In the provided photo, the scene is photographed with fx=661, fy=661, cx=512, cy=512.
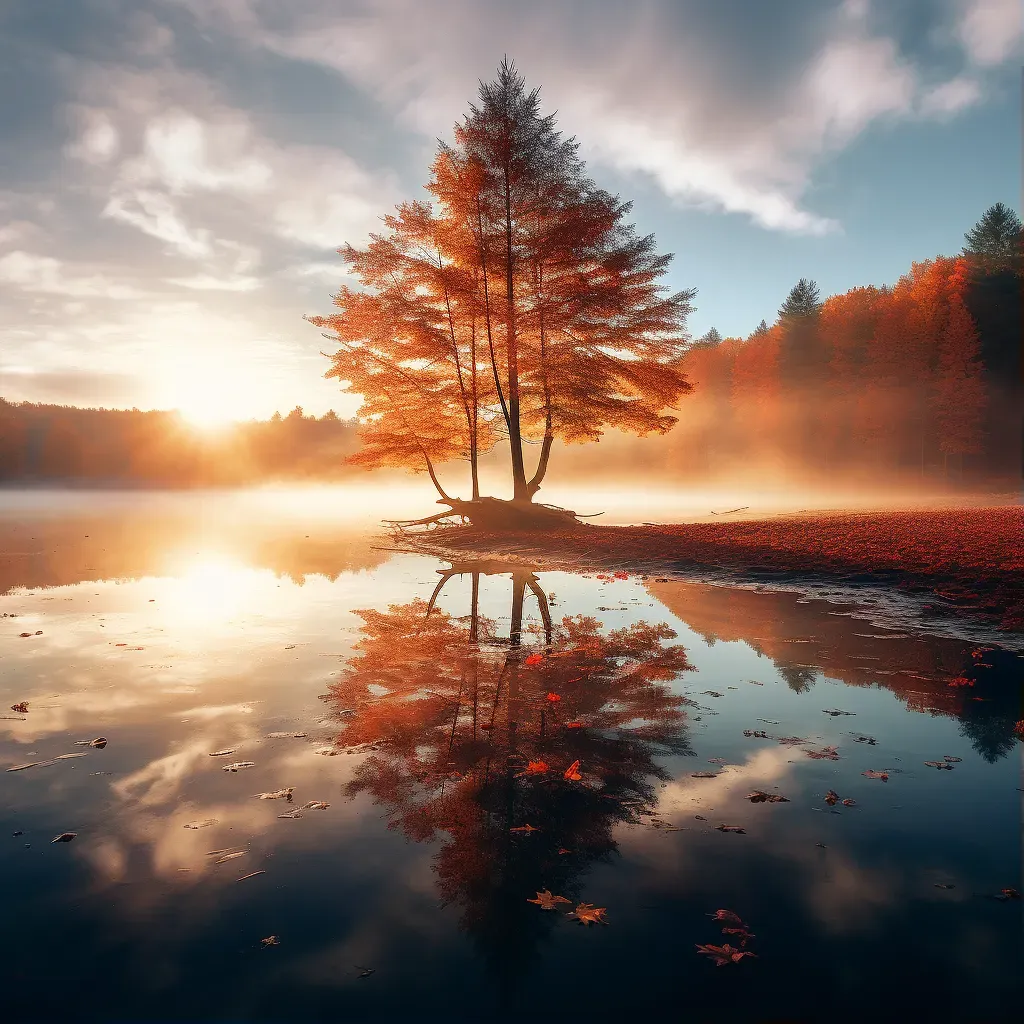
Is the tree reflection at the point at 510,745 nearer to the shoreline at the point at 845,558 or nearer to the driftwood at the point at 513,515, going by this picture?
the shoreline at the point at 845,558

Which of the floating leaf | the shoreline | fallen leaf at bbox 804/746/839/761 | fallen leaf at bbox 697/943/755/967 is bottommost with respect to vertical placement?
Result: fallen leaf at bbox 697/943/755/967

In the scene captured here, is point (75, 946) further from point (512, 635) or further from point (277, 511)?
point (277, 511)

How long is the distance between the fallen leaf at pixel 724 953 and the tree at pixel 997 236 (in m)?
76.7

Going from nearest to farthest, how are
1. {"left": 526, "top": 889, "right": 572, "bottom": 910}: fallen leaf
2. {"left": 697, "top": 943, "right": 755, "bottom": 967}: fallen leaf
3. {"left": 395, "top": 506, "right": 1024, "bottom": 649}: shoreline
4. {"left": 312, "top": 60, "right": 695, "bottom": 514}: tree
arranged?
1. {"left": 697, "top": 943, "right": 755, "bottom": 967}: fallen leaf
2. {"left": 526, "top": 889, "right": 572, "bottom": 910}: fallen leaf
3. {"left": 395, "top": 506, "right": 1024, "bottom": 649}: shoreline
4. {"left": 312, "top": 60, "right": 695, "bottom": 514}: tree

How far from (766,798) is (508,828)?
196cm

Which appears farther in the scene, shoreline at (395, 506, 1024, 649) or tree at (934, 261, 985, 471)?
tree at (934, 261, 985, 471)

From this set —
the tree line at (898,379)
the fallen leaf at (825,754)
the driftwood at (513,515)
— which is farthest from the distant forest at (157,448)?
the fallen leaf at (825,754)

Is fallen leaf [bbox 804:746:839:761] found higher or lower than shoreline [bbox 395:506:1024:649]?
lower

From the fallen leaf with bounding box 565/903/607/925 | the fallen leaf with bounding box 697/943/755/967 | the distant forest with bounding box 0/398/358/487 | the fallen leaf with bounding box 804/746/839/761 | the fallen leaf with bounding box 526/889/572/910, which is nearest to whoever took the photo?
the fallen leaf with bounding box 697/943/755/967

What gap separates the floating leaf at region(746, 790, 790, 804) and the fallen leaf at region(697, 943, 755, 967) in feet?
5.45

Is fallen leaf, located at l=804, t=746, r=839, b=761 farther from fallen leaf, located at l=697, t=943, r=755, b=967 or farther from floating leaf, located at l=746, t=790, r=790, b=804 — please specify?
fallen leaf, located at l=697, t=943, r=755, b=967

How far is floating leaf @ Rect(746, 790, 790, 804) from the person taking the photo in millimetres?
4824

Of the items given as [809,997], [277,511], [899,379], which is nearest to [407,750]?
[809,997]

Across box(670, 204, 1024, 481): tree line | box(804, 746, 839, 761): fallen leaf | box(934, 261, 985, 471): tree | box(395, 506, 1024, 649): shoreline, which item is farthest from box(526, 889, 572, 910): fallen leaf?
box(934, 261, 985, 471): tree
